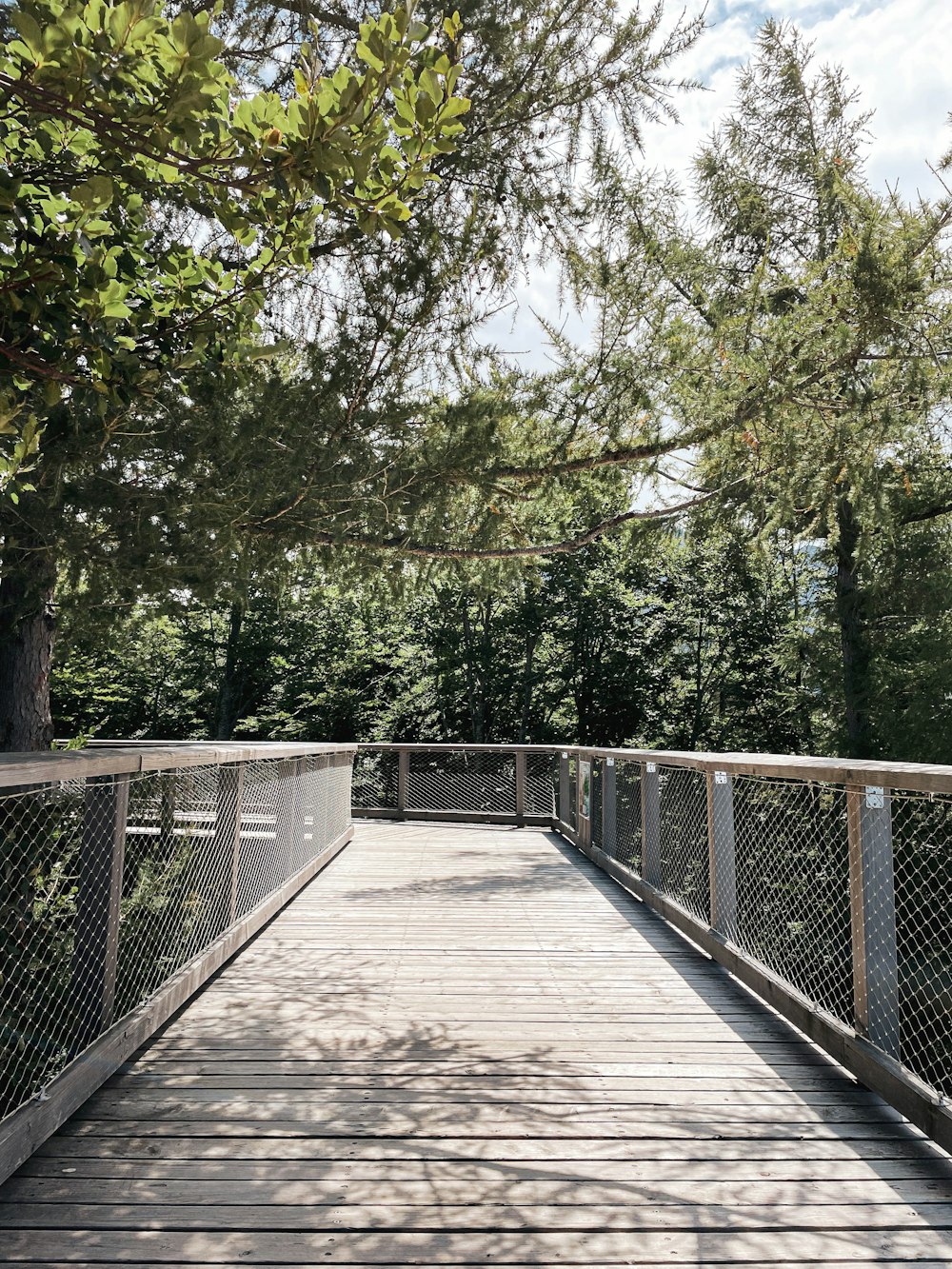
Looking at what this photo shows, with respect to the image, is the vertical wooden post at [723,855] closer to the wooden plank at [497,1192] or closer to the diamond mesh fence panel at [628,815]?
the diamond mesh fence panel at [628,815]

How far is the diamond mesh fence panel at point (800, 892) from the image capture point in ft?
13.5

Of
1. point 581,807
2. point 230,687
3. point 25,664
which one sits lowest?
point 581,807

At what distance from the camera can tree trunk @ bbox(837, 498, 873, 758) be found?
1206cm

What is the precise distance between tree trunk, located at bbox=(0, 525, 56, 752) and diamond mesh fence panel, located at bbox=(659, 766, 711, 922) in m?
3.80

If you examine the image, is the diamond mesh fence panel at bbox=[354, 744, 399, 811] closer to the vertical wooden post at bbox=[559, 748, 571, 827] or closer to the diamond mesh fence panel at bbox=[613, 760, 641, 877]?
the vertical wooden post at bbox=[559, 748, 571, 827]

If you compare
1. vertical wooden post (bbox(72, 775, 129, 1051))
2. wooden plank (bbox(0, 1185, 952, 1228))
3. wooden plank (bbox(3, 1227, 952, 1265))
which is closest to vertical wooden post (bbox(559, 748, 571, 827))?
vertical wooden post (bbox(72, 775, 129, 1051))

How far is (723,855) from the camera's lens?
468cm

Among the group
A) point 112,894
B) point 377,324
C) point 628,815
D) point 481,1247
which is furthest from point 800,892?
point 481,1247

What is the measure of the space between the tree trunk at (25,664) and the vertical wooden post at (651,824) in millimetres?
3730

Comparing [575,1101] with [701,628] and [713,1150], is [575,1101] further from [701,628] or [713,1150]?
[701,628]

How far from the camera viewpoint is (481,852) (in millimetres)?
9539

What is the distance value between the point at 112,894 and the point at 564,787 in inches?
329

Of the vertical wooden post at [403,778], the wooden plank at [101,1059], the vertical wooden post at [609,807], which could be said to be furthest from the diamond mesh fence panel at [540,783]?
the wooden plank at [101,1059]

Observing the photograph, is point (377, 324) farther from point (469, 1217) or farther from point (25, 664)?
point (469, 1217)
